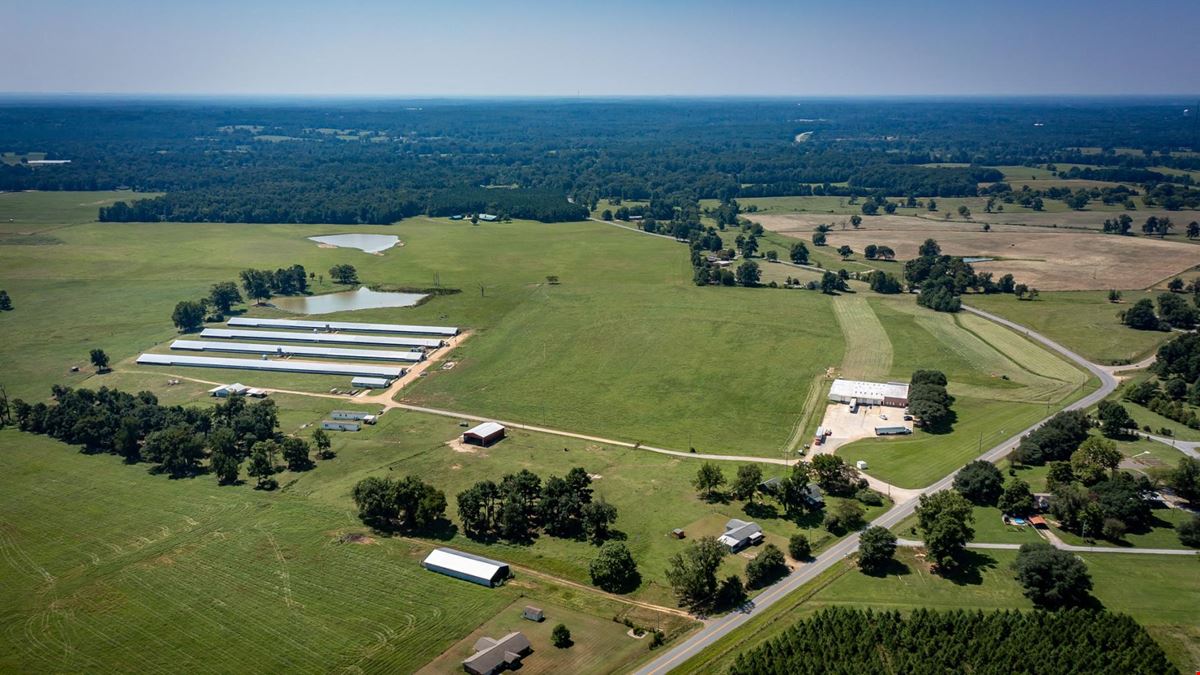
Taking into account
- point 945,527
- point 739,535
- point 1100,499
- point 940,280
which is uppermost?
point 940,280

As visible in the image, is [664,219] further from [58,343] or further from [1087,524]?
[1087,524]

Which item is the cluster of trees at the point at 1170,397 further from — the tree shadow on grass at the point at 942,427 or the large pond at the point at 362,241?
the large pond at the point at 362,241

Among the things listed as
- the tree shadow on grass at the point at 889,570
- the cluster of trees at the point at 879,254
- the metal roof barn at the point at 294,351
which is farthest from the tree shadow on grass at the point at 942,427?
the cluster of trees at the point at 879,254

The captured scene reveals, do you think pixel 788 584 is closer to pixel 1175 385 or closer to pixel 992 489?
pixel 992 489

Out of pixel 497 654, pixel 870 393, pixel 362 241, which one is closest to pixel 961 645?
pixel 497 654

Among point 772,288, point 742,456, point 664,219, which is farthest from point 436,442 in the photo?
point 664,219

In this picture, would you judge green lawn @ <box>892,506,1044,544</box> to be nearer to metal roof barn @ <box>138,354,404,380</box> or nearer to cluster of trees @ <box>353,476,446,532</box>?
cluster of trees @ <box>353,476,446,532</box>
